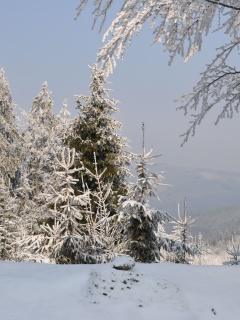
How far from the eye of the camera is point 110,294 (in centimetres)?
507

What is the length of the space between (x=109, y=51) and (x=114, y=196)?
8353mm

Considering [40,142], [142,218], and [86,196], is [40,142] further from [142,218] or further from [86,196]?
[142,218]

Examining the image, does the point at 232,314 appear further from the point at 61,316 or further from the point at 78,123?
the point at 78,123

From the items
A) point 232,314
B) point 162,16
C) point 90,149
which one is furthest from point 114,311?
point 90,149

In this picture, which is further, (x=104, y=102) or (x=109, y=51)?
(x=104, y=102)

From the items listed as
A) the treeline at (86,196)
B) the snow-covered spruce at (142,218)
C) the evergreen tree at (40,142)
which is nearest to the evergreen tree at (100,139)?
the treeline at (86,196)

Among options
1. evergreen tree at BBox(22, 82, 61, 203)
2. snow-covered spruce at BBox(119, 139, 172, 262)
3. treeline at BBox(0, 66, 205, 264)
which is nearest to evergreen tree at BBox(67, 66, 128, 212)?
treeline at BBox(0, 66, 205, 264)

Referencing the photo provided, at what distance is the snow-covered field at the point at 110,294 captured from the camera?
4512 mm

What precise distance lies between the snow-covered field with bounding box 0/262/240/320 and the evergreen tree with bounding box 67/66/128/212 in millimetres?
6851

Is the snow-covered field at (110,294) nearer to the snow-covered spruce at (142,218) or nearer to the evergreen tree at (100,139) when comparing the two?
the snow-covered spruce at (142,218)

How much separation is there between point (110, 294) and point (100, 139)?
27.7 ft

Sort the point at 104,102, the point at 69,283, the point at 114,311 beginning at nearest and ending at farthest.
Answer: the point at 114,311 → the point at 69,283 → the point at 104,102

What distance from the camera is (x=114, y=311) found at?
4629 mm

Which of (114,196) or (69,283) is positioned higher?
(114,196)
